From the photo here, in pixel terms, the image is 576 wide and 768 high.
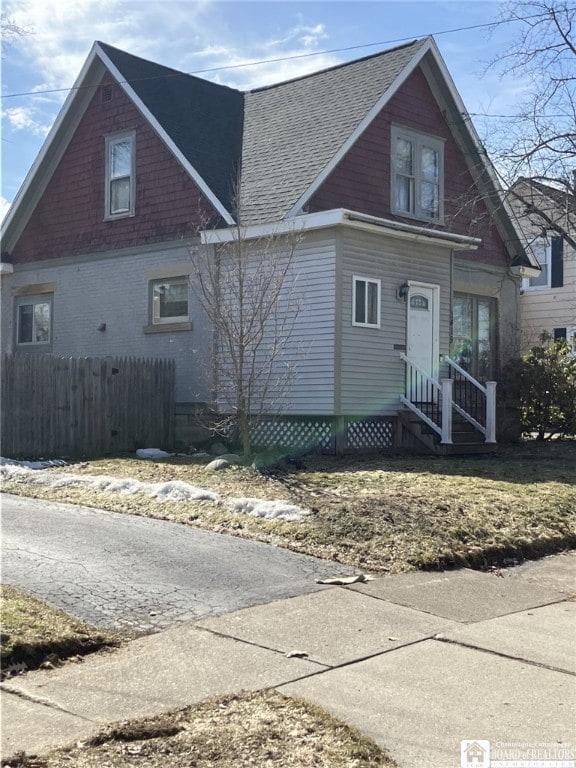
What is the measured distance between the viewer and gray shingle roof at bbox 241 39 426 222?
17.0m

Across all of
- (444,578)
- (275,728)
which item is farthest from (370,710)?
(444,578)

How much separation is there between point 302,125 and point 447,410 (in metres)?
7.16

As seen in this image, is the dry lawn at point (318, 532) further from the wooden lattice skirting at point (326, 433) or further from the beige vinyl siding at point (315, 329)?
the beige vinyl siding at point (315, 329)

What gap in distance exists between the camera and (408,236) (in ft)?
55.5

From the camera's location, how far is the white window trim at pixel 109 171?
1944 cm

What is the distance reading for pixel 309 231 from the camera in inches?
633

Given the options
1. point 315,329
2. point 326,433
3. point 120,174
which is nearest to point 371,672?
point 326,433

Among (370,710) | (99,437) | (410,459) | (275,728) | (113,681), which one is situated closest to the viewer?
(275,728)

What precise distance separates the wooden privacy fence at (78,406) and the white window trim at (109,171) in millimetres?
3984

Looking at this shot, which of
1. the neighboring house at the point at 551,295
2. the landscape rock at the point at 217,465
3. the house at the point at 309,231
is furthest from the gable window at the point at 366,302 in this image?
the neighboring house at the point at 551,295

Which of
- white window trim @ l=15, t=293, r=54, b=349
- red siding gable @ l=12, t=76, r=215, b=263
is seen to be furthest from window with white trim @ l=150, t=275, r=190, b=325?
white window trim @ l=15, t=293, r=54, b=349

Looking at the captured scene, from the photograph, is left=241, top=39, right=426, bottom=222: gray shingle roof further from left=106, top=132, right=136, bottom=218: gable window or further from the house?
left=106, top=132, right=136, bottom=218: gable window

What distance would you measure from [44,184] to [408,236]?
954cm

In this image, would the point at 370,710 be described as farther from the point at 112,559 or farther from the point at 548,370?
the point at 548,370
